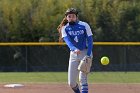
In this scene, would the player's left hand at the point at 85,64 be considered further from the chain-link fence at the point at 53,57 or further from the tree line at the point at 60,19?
the tree line at the point at 60,19

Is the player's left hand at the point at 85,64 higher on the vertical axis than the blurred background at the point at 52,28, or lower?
higher

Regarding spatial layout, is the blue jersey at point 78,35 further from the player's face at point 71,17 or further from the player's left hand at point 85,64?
the player's left hand at point 85,64

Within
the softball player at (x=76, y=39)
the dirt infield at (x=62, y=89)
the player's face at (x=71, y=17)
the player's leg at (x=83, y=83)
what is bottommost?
the dirt infield at (x=62, y=89)

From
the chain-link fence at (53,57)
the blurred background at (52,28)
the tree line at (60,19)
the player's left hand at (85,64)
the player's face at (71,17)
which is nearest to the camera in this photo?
the player's left hand at (85,64)

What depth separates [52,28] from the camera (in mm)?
27438

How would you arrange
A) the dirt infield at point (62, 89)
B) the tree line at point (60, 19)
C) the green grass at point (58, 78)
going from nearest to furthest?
Answer: the dirt infield at point (62, 89), the green grass at point (58, 78), the tree line at point (60, 19)

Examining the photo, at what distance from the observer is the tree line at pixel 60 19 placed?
27.1 meters

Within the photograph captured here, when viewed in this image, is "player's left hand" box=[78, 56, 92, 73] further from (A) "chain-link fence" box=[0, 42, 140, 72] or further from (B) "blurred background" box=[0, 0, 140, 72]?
(B) "blurred background" box=[0, 0, 140, 72]

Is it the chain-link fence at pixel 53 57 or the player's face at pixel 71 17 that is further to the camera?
the chain-link fence at pixel 53 57

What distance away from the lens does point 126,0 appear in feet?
97.3

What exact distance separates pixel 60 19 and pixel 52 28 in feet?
2.25

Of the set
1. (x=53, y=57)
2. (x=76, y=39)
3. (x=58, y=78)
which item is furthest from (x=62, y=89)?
(x=53, y=57)

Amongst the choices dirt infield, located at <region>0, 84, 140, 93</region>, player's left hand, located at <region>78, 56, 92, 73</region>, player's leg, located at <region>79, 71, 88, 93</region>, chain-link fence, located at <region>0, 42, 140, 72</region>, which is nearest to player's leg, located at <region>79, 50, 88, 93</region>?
player's leg, located at <region>79, 71, 88, 93</region>

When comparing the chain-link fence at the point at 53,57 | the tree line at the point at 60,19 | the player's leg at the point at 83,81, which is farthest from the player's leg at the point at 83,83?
the tree line at the point at 60,19
